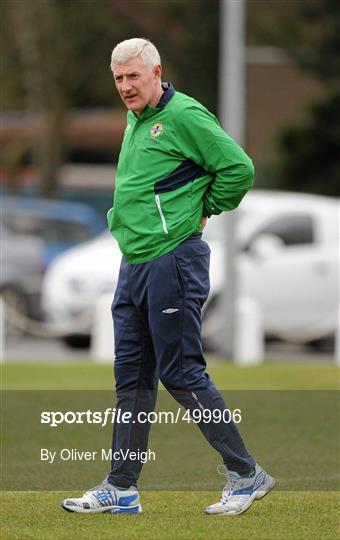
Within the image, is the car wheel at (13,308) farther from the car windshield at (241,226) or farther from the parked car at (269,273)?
the car windshield at (241,226)

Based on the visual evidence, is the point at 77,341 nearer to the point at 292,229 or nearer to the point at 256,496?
the point at 292,229

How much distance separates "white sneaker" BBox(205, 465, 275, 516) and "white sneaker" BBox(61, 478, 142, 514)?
1.33 feet

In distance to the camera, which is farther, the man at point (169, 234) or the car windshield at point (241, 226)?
the car windshield at point (241, 226)

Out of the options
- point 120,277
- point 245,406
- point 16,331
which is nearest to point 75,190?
point 16,331

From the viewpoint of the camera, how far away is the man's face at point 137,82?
19.8 feet

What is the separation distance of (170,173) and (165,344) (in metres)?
0.73

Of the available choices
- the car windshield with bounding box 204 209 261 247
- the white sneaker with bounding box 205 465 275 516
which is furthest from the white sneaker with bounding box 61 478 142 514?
the car windshield with bounding box 204 209 261 247

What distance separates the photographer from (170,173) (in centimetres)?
611

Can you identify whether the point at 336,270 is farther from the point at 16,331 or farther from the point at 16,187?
the point at 16,187

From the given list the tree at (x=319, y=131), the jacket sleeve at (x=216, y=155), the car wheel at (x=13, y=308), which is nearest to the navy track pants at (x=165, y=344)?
the jacket sleeve at (x=216, y=155)

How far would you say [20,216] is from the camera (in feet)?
65.4

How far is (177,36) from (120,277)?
30.4 m

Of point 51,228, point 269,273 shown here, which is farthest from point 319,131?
point 269,273

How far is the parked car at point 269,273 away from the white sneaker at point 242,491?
10.1 meters
